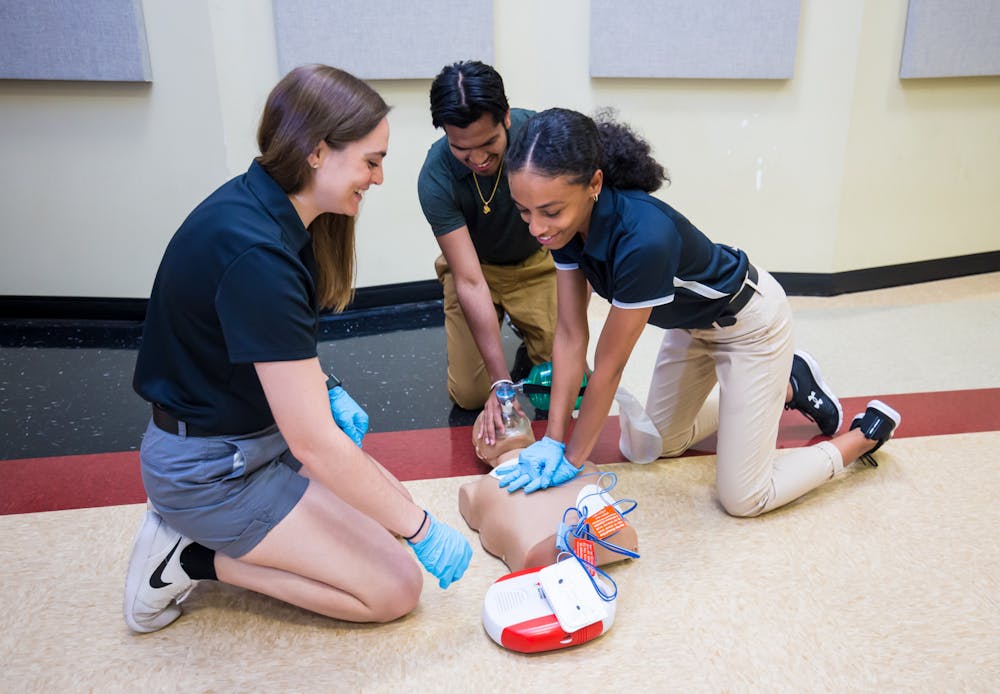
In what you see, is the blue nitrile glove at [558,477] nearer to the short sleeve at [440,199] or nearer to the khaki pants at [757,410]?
the khaki pants at [757,410]

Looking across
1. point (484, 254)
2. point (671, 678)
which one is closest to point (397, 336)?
point (484, 254)

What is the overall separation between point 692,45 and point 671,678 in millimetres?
2456

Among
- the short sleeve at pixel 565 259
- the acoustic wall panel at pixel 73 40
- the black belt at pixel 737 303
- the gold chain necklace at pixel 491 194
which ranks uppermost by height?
the acoustic wall panel at pixel 73 40

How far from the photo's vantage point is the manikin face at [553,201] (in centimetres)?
144

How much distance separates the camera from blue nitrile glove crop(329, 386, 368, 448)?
5.72 ft

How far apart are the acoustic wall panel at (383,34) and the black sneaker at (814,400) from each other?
1.71m

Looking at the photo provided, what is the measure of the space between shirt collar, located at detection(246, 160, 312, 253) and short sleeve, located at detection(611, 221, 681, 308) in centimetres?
61

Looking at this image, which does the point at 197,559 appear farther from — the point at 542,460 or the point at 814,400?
the point at 814,400

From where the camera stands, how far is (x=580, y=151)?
4.75 ft

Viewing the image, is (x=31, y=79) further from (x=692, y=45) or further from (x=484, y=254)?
(x=692, y=45)

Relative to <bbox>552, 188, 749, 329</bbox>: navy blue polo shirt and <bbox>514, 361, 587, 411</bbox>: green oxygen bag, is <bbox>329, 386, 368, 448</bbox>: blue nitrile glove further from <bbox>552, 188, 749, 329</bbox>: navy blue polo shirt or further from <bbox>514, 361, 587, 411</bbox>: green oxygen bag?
<bbox>514, 361, 587, 411</bbox>: green oxygen bag

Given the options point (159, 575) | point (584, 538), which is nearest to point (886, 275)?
point (584, 538)

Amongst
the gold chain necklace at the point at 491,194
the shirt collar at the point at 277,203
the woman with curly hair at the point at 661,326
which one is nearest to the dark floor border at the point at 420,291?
the gold chain necklace at the point at 491,194

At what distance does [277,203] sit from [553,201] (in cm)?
50
